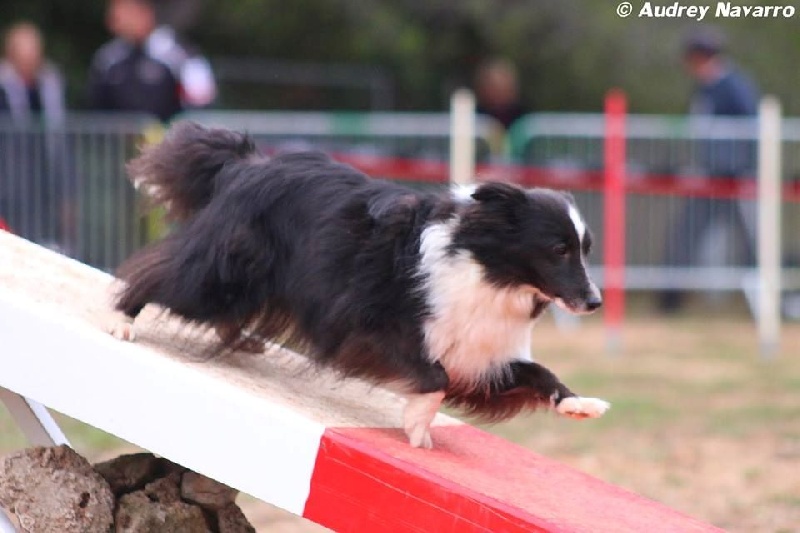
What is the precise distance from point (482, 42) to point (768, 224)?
7.85 metres

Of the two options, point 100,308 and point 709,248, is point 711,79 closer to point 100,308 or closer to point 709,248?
point 709,248

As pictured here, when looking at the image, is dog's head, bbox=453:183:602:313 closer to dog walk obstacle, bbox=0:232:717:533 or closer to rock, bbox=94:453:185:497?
dog walk obstacle, bbox=0:232:717:533

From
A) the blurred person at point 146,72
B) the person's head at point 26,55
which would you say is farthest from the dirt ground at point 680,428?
the person's head at point 26,55

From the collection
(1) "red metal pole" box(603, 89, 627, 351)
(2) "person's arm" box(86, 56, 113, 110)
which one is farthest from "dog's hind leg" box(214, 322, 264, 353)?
(1) "red metal pole" box(603, 89, 627, 351)

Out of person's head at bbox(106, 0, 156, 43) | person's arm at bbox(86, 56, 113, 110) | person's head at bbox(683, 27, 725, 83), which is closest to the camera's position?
person's head at bbox(106, 0, 156, 43)

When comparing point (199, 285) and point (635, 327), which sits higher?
point (199, 285)

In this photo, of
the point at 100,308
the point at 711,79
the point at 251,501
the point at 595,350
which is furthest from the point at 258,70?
the point at 100,308

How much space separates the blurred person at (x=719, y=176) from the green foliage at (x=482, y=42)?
5.70m

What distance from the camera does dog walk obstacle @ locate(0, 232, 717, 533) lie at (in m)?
3.51

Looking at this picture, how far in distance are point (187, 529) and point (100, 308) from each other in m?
0.82

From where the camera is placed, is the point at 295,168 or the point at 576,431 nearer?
the point at 295,168

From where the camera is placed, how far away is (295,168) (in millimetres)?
4332

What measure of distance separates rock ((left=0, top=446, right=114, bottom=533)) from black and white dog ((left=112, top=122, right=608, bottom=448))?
0.42m

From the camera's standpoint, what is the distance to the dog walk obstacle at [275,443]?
11.5 ft
